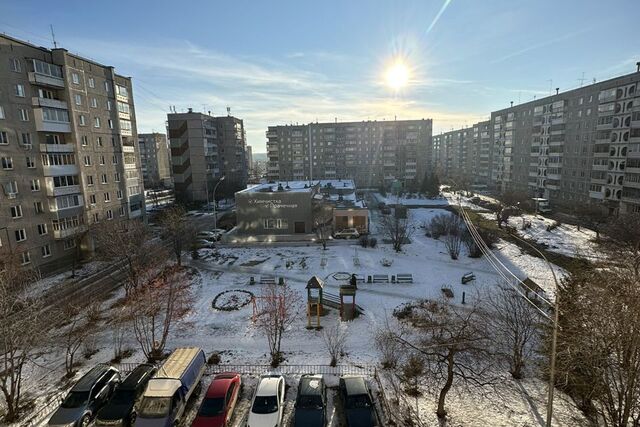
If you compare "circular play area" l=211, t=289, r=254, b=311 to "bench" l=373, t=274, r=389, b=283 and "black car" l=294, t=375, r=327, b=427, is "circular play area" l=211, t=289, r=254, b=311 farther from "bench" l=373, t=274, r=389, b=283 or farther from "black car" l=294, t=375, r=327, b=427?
"black car" l=294, t=375, r=327, b=427

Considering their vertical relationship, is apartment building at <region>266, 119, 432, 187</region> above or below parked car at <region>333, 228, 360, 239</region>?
above

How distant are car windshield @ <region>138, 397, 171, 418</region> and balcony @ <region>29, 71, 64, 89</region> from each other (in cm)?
3119

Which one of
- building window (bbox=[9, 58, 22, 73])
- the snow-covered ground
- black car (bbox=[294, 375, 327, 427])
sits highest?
building window (bbox=[9, 58, 22, 73])

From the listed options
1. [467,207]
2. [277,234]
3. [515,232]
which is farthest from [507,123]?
[277,234]

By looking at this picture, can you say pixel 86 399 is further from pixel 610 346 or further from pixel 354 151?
pixel 354 151

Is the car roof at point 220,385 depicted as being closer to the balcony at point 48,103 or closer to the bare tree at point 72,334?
the bare tree at point 72,334

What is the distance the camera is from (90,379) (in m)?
13.8

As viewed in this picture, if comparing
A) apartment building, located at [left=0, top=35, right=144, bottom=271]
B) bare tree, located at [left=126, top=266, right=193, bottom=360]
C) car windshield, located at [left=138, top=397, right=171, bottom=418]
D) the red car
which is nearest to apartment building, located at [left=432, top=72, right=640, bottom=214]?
bare tree, located at [left=126, top=266, right=193, bottom=360]

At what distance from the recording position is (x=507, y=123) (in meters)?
83.2

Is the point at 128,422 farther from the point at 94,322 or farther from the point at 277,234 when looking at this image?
the point at 277,234

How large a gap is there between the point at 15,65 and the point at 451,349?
1507 inches

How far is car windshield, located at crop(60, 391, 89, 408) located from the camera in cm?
1277

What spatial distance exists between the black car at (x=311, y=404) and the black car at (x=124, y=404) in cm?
621

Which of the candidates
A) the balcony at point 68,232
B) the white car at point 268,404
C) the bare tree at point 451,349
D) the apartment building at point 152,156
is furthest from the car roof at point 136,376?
the apartment building at point 152,156
